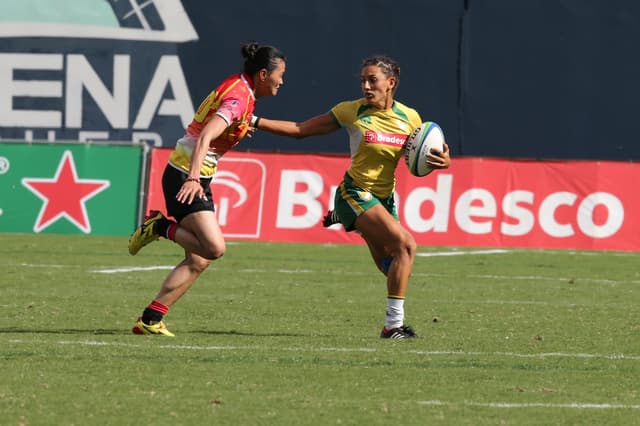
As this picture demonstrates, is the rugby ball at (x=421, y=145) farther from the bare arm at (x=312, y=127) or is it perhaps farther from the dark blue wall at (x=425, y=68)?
the dark blue wall at (x=425, y=68)

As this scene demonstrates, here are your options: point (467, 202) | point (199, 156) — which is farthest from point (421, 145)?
point (467, 202)

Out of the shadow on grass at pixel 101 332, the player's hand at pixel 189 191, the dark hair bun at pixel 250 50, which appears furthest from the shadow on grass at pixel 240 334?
the dark hair bun at pixel 250 50

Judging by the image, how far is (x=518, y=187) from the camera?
2211cm

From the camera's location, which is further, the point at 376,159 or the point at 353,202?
the point at 376,159

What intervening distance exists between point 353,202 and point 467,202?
11226mm

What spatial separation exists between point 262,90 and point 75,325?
7.26 feet

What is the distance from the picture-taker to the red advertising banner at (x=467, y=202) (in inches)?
857

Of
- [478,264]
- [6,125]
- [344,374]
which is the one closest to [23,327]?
[344,374]

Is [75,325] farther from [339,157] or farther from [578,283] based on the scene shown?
[339,157]

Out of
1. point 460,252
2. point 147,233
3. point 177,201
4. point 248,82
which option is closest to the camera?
point 177,201

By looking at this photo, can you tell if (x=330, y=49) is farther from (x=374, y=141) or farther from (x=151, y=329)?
(x=151, y=329)

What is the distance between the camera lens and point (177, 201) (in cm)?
1045

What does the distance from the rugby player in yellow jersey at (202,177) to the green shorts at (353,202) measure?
0.95 metres

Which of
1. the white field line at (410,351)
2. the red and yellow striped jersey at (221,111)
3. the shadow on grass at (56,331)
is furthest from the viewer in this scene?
the shadow on grass at (56,331)
